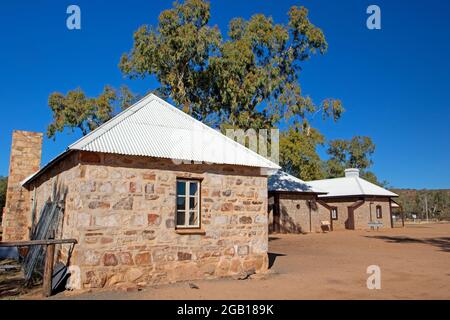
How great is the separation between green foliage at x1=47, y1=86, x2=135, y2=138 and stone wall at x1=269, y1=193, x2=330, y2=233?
43.7 ft

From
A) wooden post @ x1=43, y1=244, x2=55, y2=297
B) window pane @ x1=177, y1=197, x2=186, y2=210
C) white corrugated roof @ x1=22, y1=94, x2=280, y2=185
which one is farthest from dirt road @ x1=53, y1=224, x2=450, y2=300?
white corrugated roof @ x1=22, y1=94, x2=280, y2=185

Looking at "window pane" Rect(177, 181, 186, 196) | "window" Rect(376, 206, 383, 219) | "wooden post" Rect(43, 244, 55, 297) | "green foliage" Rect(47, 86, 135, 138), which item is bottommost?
"wooden post" Rect(43, 244, 55, 297)

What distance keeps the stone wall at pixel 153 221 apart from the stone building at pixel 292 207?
15074mm

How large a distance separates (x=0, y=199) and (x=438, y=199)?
70.5m

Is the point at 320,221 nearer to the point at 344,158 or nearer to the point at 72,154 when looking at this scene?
the point at 72,154

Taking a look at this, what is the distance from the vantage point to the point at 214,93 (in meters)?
20.1

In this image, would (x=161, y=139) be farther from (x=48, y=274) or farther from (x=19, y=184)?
(x=19, y=184)

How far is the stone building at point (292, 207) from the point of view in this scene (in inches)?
1001

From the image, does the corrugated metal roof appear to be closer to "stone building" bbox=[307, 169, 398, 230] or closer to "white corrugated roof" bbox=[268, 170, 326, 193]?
"white corrugated roof" bbox=[268, 170, 326, 193]

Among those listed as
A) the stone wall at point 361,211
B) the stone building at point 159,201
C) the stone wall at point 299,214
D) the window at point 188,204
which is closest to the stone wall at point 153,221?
the stone building at point 159,201

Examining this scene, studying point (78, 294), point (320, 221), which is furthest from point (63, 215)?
point (320, 221)

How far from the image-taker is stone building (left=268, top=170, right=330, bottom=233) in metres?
25.4

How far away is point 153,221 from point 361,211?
27529 mm

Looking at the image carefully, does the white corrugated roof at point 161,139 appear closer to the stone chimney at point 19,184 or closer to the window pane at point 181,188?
the window pane at point 181,188
